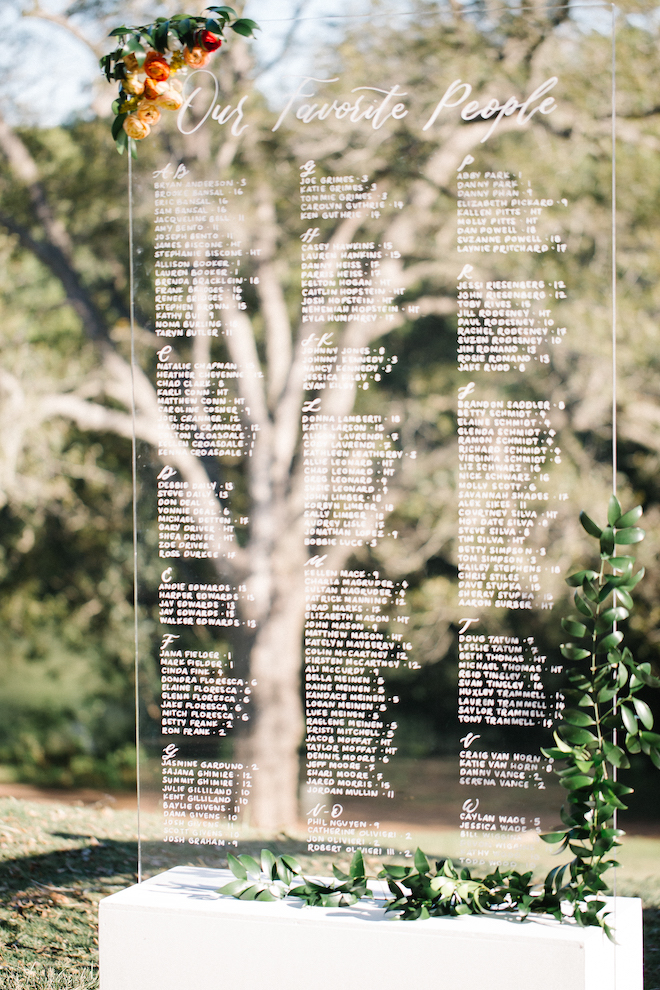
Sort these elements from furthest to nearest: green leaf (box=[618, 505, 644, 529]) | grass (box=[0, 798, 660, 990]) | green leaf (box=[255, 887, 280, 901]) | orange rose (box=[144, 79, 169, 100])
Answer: grass (box=[0, 798, 660, 990]) < orange rose (box=[144, 79, 169, 100]) < green leaf (box=[255, 887, 280, 901]) < green leaf (box=[618, 505, 644, 529])

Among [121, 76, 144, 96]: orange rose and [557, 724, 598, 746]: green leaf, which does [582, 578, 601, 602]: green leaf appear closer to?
[557, 724, 598, 746]: green leaf

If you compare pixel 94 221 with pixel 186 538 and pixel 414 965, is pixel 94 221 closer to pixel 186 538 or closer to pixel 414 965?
pixel 186 538

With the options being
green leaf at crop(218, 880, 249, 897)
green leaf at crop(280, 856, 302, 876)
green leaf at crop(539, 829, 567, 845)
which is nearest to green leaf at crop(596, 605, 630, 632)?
green leaf at crop(539, 829, 567, 845)

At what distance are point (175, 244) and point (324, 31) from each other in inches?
28.8

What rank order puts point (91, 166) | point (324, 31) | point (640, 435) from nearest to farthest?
point (324, 31) → point (640, 435) → point (91, 166)

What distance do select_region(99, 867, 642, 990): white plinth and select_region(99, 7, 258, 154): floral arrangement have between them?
6.69 feet

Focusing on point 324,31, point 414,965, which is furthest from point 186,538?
point 324,31

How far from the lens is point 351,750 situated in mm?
2395

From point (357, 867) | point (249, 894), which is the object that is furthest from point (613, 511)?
point (249, 894)

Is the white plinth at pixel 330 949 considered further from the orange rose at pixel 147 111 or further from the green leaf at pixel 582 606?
the orange rose at pixel 147 111

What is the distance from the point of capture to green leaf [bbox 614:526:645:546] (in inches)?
83.0

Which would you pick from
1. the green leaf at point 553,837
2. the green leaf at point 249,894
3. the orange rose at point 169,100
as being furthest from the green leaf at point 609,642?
the orange rose at point 169,100

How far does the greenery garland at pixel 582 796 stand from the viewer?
2.08 metres

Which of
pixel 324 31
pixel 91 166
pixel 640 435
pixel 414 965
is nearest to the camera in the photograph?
pixel 414 965
